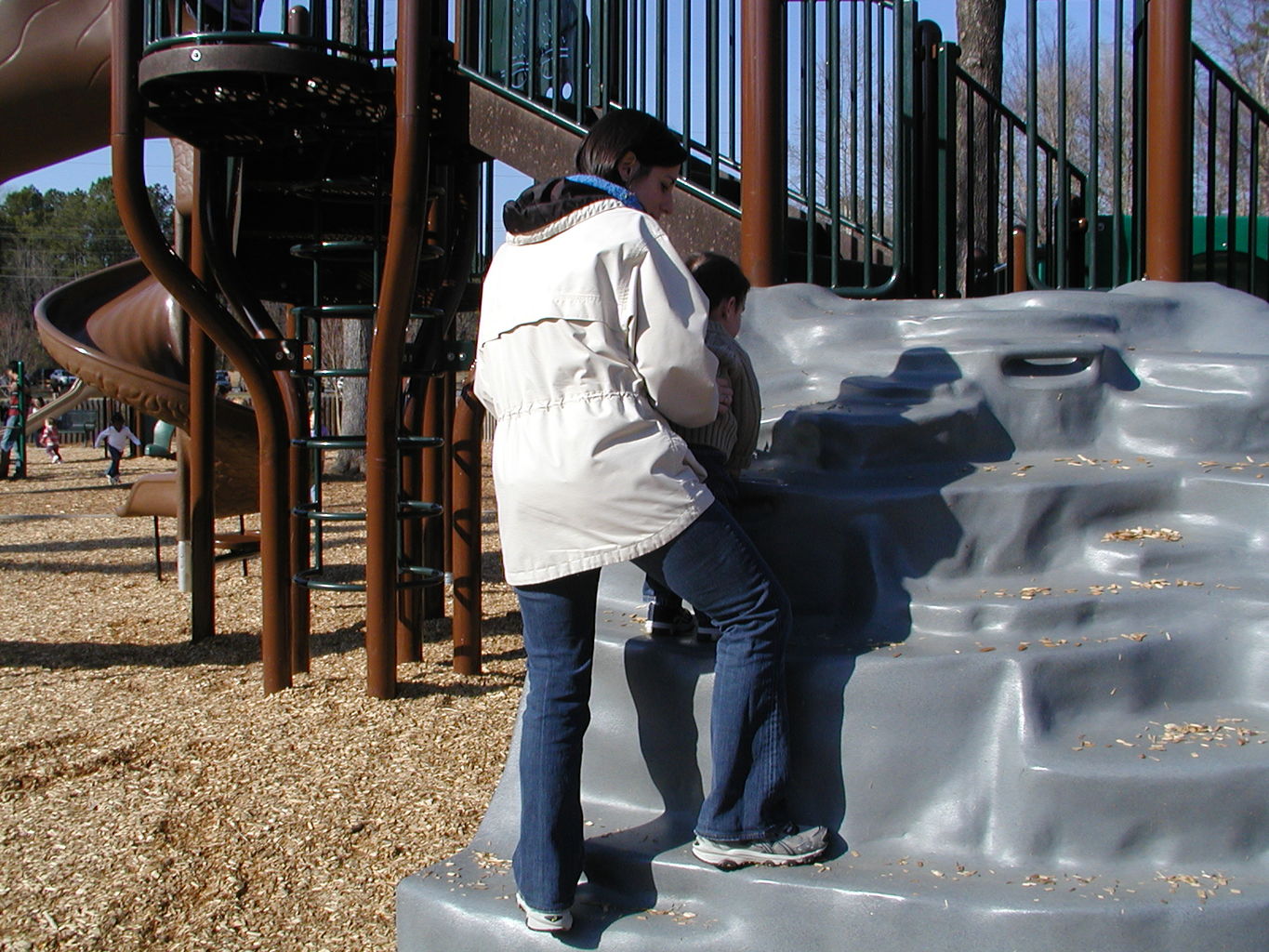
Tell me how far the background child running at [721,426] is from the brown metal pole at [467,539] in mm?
2320

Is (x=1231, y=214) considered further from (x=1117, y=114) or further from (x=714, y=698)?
(x=714, y=698)

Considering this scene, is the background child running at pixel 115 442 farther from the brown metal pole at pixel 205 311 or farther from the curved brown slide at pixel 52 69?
the brown metal pole at pixel 205 311

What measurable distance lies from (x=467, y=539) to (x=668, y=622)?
2.48 metres

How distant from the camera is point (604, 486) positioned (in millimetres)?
2152

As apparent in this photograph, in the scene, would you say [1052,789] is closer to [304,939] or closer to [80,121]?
[304,939]

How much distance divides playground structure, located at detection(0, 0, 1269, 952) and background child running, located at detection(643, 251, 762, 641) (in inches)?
5.4

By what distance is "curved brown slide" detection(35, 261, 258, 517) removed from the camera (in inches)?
301

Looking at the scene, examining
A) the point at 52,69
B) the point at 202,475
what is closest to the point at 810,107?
the point at 202,475

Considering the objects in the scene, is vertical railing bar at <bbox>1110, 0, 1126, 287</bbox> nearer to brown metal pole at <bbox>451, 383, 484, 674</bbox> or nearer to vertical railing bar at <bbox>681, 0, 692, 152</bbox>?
vertical railing bar at <bbox>681, 0, 692, 152</bbox>

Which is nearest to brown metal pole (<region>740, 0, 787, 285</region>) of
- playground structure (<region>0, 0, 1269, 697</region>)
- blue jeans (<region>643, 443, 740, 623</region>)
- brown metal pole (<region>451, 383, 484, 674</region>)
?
playground structure (<region>0, 0, 1269, 697</region>)

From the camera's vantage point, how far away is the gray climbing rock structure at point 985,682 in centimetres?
221

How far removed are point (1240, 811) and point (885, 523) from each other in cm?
101

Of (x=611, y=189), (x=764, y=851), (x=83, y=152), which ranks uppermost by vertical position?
(x=83, y=152)

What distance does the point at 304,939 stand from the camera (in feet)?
8.91
